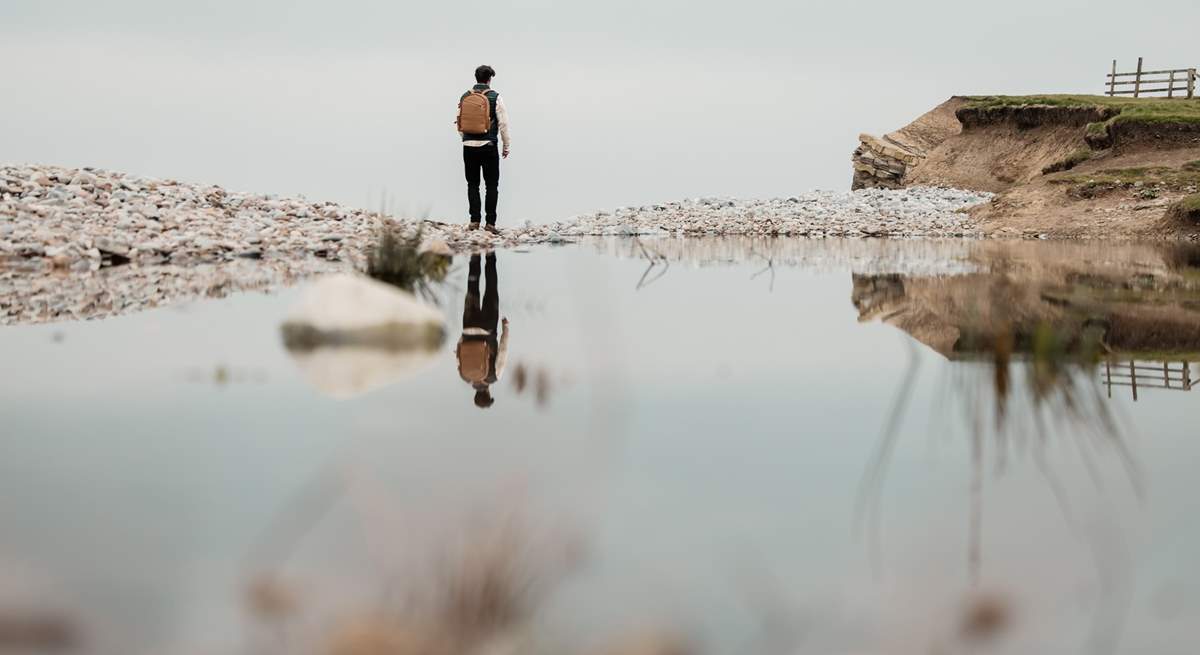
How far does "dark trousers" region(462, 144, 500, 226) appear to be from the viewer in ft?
57.7

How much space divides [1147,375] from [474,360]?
3.24 metres

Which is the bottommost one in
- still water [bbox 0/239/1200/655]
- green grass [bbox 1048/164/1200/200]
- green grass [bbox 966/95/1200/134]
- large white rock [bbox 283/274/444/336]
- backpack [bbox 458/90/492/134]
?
still water [bbox 0/239/1200/655]

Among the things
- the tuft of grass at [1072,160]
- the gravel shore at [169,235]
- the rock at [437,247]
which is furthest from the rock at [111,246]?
the tuft of grass at [1072,160]

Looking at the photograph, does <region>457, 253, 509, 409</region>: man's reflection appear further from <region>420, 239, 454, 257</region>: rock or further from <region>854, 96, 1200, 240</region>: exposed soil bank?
<region>854, 96, 1200, 240</region>: exposed soil bank

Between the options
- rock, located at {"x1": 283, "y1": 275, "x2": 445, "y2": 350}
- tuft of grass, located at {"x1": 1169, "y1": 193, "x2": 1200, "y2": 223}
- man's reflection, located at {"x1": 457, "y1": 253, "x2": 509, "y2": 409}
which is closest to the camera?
man's reflection, located at {"x1": 457, "y1": 253, "x2": 509, "y2": 409}

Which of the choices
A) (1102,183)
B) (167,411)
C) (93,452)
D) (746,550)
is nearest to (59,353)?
(167,411)

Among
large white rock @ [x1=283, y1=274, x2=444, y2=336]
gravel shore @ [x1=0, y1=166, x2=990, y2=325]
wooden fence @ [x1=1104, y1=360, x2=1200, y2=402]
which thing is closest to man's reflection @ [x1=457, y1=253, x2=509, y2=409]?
large white rock @ [x1=283, y1=274, x2=444, y2=336]

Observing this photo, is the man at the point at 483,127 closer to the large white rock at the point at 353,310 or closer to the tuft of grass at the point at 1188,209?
the large white rock at the point at 353,310

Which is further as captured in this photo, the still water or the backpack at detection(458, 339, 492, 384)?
the backpack at detection(458, 339, 492, 384)

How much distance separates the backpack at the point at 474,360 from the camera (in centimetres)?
572

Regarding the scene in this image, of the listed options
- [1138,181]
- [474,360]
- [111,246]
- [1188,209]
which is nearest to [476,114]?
[111,246]

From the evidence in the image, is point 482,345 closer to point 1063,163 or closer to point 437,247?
point 437,247

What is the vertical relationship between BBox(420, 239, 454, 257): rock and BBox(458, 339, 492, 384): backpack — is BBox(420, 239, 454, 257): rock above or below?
above

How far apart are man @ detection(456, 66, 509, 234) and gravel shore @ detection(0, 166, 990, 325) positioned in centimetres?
101
